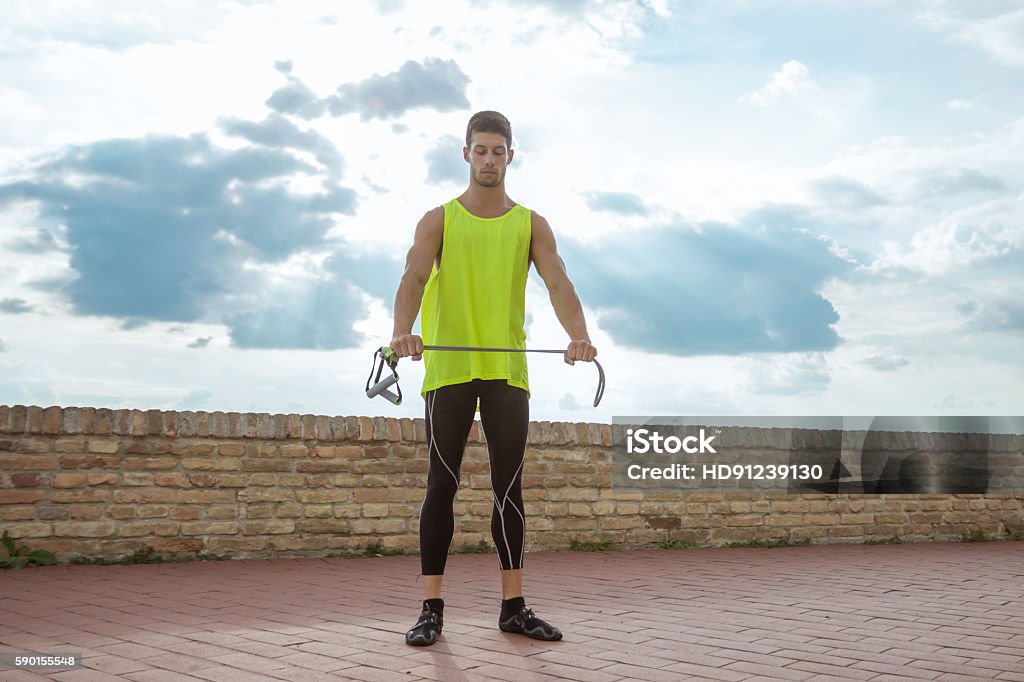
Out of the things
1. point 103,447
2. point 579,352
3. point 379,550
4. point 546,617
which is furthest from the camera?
point 379,550

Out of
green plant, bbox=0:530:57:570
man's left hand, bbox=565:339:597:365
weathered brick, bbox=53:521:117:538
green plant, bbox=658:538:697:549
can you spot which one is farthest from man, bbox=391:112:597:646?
green plant, bbox=658:538:697:549

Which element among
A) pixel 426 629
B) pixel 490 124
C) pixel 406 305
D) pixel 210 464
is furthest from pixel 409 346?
pixel 210 464

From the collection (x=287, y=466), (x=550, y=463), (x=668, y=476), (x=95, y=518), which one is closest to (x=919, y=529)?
(x=668, y=476)

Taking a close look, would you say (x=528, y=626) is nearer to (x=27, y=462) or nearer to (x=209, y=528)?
(x=209, y=528)

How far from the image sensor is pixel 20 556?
671 centimetres

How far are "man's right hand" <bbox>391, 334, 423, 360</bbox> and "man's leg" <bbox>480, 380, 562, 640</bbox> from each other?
1.11 feet

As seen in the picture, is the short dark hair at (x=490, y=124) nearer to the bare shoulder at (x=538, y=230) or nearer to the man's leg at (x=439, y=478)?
the bare shoulder at (x=538, y=230)

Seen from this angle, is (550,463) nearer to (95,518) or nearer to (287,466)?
(287,466)

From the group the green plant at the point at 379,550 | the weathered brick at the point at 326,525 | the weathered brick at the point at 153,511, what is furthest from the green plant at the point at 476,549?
the weathered brick at the point at 153,511

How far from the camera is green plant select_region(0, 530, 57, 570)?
21.9 ft

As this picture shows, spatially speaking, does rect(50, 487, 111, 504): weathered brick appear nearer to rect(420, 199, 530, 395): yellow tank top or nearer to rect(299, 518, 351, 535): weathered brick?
rect(299, 518, 351, 535): weathered brick

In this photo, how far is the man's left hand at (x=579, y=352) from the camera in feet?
13.7

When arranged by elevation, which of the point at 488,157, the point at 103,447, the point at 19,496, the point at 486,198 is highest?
the point at 488,157

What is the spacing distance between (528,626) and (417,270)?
64.3 inches
